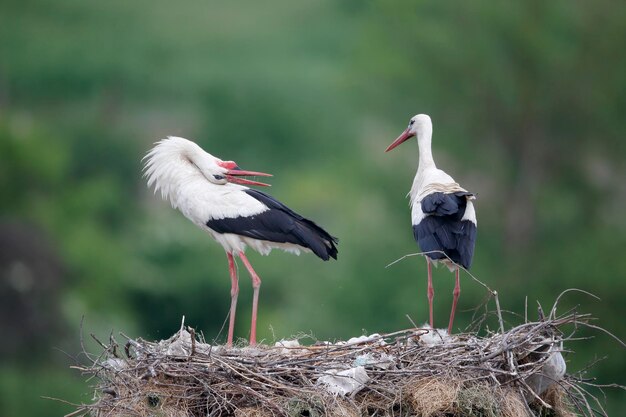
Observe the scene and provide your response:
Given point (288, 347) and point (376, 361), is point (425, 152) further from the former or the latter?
point (376, 361)

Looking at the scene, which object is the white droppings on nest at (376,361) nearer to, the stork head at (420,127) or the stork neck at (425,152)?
the stork neck at (425,152)

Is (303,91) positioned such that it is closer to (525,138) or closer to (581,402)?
(525,138)

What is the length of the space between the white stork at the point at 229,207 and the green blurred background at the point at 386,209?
1008cm

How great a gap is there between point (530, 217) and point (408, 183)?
229 cm

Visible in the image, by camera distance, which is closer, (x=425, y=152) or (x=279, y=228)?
(x=279, y=228)

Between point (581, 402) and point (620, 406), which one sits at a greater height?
point (620, 406)

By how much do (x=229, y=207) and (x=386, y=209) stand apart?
44.1 ft

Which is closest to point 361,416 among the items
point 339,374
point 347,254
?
point 339,374

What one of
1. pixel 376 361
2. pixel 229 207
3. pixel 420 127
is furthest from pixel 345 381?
pixel 420 127

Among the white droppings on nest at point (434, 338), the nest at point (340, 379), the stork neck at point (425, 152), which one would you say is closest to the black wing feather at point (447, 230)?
the white droppings on nest at point (434, 338)

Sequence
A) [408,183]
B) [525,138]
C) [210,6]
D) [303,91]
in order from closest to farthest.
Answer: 1. [408,183]
2. [525,138]
3. [303,91]
4. [210,6]

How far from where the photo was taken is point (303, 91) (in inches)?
A: 1433

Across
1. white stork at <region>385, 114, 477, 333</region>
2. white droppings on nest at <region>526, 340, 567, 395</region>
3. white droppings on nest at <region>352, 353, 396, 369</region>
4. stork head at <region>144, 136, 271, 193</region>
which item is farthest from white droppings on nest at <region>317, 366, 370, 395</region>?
stork head at <region>144, 136, 271, 193</region>

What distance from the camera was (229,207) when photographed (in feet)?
30.2
